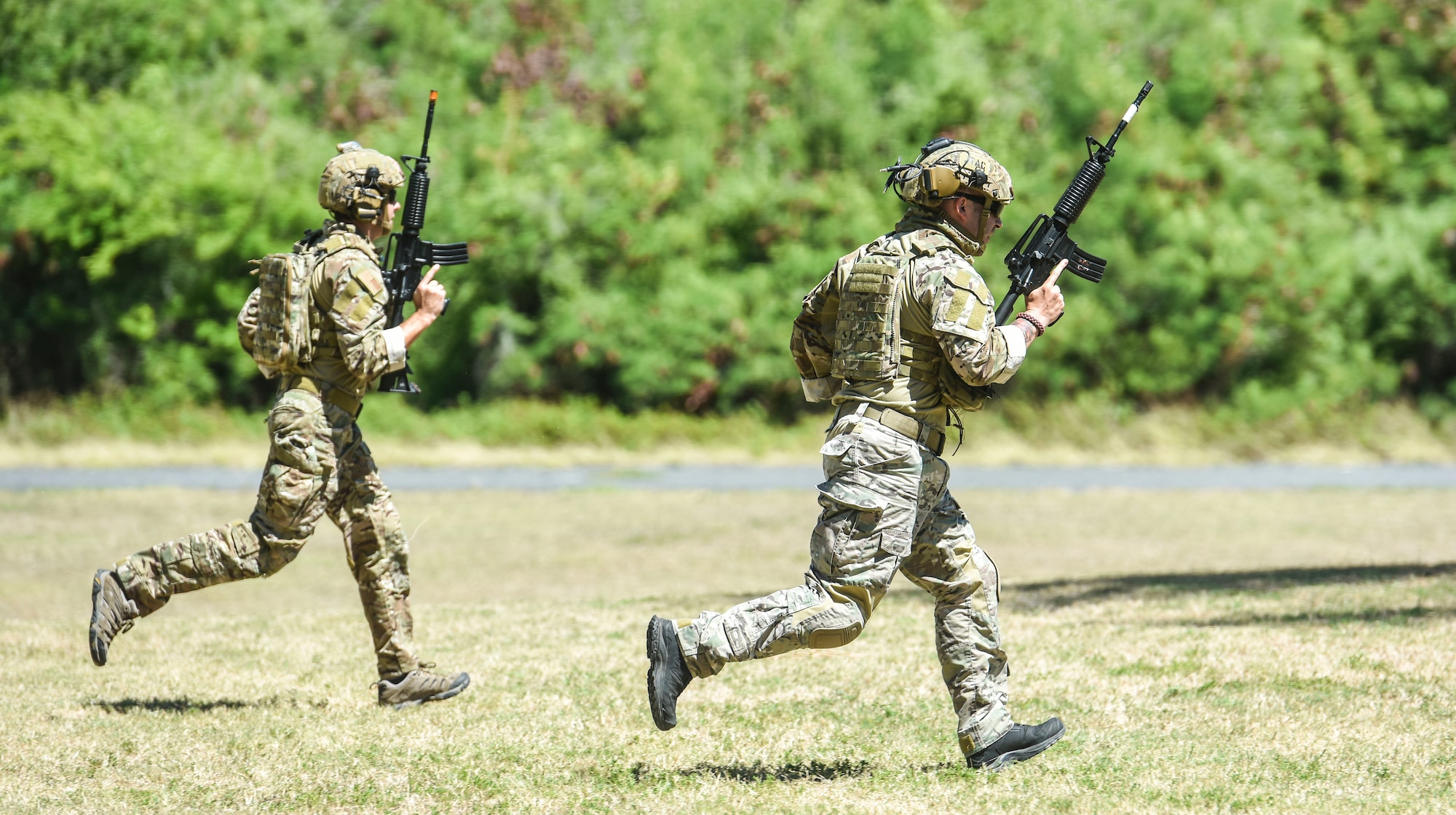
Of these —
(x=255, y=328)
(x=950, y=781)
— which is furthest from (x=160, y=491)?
(x=950, y=781)

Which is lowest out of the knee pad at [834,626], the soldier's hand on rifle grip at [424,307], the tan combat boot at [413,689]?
the tan combat boot at [413,689]

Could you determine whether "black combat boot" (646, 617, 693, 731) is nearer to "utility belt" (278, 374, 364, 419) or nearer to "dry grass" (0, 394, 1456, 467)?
"utility belt" (278, 374, 364, 419)

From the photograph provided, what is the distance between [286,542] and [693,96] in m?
17.1

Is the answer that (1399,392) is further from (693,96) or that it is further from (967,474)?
(693,96)

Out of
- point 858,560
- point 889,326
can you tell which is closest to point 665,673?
point 858,560

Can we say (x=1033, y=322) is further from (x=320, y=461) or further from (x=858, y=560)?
(x=320, y=461)

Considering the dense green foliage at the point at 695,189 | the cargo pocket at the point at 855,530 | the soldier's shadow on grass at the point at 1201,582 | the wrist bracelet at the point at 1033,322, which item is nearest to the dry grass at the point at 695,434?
the dense green foliage at the point at 695,189

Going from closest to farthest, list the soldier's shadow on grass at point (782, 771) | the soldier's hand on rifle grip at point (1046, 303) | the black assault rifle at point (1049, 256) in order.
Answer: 1. the soldier's hand on rifle grip at point (1046, 303)
2. the soldier's shadow on grass at point (782, 771)
3. the black assault rifle at point (1049, 256)

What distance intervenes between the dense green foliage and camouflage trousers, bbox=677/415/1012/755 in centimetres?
1587

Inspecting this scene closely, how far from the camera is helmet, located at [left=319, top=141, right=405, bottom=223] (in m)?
6.12

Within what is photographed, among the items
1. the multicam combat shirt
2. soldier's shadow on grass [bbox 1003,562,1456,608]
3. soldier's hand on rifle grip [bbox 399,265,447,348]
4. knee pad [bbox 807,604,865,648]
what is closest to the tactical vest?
the multicam combat shirt

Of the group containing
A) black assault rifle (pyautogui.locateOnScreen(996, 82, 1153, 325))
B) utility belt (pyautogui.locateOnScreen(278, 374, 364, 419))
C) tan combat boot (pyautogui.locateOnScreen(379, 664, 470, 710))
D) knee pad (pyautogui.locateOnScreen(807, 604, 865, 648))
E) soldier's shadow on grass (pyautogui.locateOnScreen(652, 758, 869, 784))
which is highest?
black assault rifle (pyautogui.locateOnScreen(996, 82, 1153, 325))

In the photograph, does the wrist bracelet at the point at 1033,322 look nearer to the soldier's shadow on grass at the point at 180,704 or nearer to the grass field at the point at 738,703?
the grass field at the point at 738,703

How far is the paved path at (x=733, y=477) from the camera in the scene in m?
17.2
